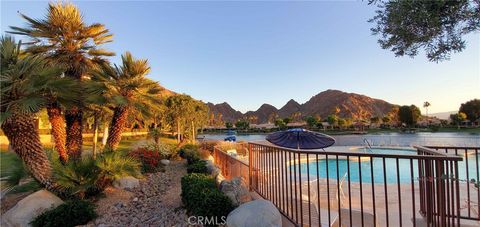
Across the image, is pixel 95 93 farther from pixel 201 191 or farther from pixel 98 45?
pixel 201 191

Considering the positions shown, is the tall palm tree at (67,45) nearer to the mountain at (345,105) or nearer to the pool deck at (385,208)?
the pool deck at (385,208)

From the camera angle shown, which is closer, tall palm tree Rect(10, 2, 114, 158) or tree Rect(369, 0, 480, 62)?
tree Rect(369, 0, 480, 62)

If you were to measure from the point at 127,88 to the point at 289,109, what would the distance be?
453 feet

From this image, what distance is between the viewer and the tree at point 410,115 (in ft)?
192

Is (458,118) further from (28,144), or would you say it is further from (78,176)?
(28,144)

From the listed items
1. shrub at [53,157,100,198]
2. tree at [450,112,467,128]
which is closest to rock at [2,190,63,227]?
shrub at [53,157,100,198]

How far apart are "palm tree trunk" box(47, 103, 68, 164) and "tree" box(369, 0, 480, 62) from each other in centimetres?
863

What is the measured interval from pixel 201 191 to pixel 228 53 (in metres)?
22.2

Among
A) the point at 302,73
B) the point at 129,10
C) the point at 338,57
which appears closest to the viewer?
the point at 129,10

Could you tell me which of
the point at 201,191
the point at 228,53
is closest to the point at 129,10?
the point at 201,191

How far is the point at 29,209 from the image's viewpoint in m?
Result: 5.07

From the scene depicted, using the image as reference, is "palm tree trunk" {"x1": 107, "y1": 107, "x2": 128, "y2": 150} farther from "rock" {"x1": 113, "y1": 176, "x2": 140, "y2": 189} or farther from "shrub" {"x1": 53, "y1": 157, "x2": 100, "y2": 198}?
"shrub" {"x1": 53, "y1": 157, "x2": 100, "y2": 198}

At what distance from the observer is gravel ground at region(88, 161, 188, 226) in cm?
493

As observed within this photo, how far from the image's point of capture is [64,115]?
27.5 feet
